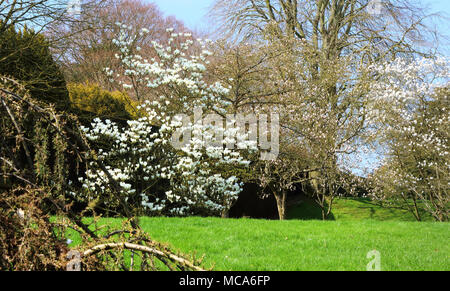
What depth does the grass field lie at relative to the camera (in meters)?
4.29

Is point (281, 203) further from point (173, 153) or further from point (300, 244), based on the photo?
point (300, 244)

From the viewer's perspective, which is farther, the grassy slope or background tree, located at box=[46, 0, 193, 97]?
background tree, located at box=[46, 0, 193, 97]

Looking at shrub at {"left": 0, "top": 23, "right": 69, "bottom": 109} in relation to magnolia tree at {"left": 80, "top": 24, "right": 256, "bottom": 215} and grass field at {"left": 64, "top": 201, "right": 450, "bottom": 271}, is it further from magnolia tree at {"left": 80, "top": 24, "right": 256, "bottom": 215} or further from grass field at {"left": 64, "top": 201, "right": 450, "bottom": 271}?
grass field at {"left": 64, "top": 201, "right": 450, "bottom": 271}

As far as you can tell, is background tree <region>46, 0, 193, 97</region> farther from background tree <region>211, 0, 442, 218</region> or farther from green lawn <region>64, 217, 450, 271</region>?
green lawn <region>64, 217, 450, 271</region>

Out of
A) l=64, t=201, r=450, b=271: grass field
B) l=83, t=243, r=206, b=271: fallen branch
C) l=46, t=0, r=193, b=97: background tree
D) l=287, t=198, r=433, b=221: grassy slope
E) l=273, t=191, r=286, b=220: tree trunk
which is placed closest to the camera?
l=83, t=243, r=206, b=271: fallen branch

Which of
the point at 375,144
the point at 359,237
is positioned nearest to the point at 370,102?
the point at 375,144

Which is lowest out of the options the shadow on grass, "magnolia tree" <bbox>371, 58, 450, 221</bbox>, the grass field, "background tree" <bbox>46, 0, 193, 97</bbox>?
the shadow on grass

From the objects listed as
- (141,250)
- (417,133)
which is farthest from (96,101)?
(141,250)

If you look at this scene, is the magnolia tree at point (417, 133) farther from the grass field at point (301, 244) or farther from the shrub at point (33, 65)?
the shrub at point (33, 65)

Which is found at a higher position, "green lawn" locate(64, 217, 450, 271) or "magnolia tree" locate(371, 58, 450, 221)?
"magnolia tree" locate(371, 58, 450, 221)

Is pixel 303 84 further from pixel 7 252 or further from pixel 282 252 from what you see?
pixel 7 252

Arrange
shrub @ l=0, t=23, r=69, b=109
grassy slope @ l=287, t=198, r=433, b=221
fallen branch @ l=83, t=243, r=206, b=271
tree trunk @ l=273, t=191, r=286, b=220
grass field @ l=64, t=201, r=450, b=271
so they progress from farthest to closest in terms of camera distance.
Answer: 1. grassy slope @ l=287, t=198, r=433, b=221
2. tree trunk @ l=273, t=191, r=286, b=220
3. shrub @ l=0, t=23, r=69, b=109
4. grass field @ l=64, t=201, r=450, b=271
5. fallen branch @ l=83, t=243, r=206, b=271

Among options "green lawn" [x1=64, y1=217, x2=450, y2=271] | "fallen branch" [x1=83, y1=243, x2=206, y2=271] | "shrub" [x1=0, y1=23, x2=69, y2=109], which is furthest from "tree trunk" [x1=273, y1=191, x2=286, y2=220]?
"fallen branch" [x1=83, y1=243, x2=206, y2=271]

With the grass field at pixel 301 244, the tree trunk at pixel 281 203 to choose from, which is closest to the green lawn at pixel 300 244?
the grass field at pixel 301 244
